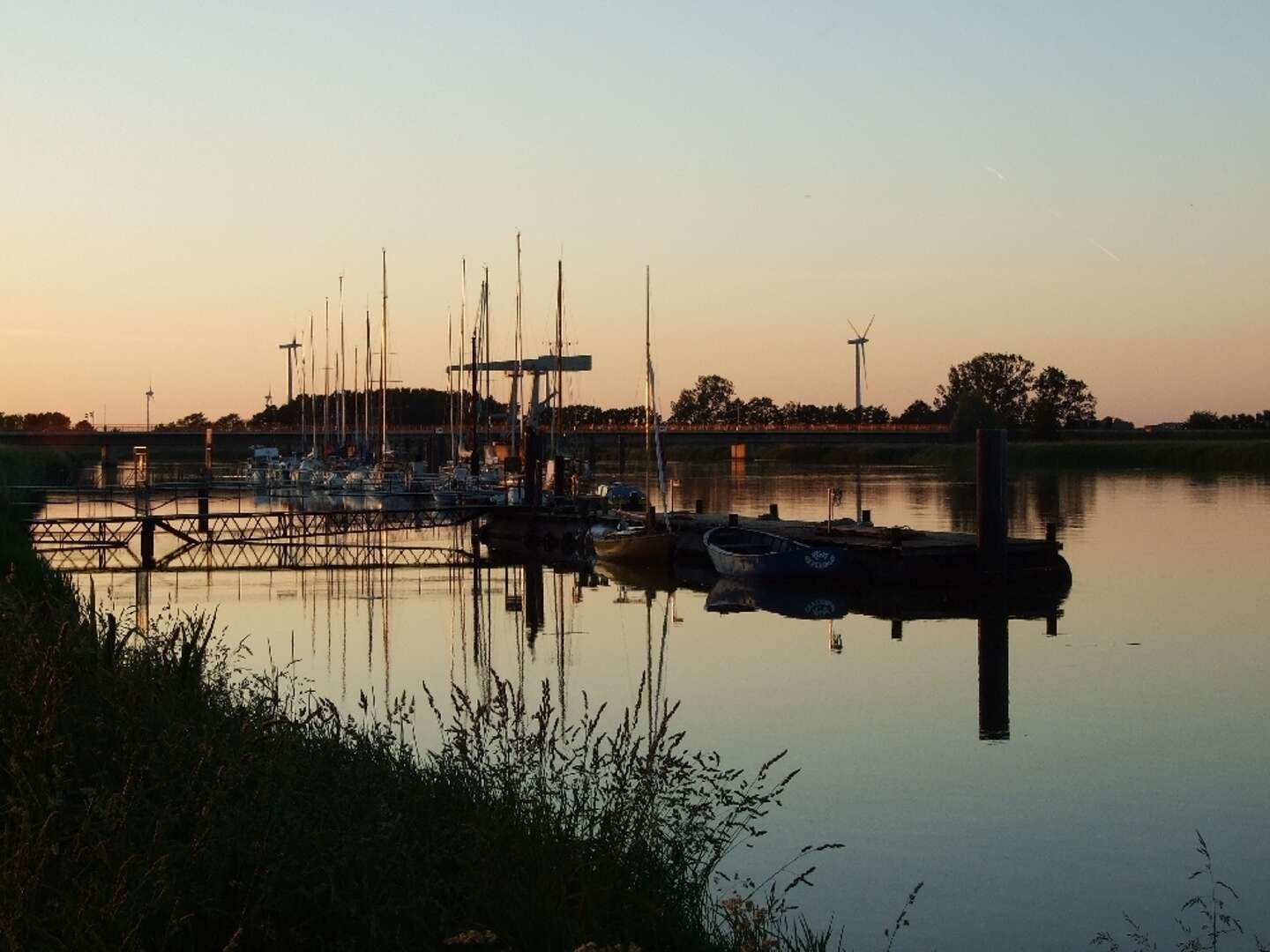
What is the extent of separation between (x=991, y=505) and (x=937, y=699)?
57.9 feet

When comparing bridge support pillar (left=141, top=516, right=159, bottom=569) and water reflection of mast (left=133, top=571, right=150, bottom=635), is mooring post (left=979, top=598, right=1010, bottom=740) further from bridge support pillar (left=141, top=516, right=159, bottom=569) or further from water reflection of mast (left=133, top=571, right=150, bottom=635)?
bridge support pillar (left=141, top=516, right=159, bottom=569)

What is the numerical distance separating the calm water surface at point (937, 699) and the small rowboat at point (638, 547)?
10.0 feet

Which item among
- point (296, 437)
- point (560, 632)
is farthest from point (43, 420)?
point (560, 632)

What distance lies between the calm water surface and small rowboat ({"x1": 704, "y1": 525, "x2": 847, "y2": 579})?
176 cm

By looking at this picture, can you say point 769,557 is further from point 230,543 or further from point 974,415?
point 974,415

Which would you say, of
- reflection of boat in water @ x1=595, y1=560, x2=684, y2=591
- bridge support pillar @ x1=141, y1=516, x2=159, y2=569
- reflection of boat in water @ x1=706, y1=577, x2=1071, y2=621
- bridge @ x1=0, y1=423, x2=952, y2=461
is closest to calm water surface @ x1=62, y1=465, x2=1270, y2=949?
reflection of boat in water @ x1=706, y1=577, x2=1071, y2=621

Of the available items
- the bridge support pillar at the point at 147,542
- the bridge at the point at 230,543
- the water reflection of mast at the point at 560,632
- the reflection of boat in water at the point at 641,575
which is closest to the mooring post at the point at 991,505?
the reflection of boat in water at the point at 641,575

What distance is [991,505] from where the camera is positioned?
148 feet

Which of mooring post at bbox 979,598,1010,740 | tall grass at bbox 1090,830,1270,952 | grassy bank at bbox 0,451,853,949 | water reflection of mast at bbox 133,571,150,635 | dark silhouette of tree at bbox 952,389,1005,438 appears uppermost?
dark silhouette of tree at bbox 952,389,1005,438

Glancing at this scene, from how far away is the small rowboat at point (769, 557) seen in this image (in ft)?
155

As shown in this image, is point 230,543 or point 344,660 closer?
point 344,660

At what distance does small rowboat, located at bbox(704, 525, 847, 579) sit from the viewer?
4716cm

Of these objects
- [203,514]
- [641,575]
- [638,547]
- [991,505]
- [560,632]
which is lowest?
[560,632]

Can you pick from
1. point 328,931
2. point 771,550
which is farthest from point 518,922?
point 771,550
